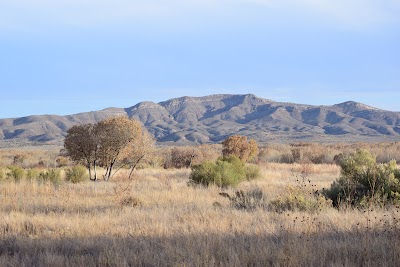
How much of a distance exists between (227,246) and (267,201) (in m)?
5.33

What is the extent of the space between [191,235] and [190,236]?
4.0 inches

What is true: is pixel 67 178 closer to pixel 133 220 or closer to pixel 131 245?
pixel 133 220

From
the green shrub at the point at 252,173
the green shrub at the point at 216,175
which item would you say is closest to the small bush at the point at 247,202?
the green shrub at the point at 216,175

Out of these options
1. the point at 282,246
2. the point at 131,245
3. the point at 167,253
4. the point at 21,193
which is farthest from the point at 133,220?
the point at 21,193

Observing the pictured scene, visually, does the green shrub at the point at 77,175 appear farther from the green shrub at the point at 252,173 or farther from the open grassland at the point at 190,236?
the open grassland at the point at 190,236

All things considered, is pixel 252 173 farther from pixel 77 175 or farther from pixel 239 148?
pixel 239 148

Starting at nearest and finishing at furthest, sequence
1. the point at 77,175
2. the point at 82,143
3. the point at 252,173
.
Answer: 1. the point at 77,175
2. the point at 82,143
3. the point at 252,173

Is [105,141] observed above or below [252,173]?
above

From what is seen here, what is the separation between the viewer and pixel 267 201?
1232 cm

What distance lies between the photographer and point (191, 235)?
812cm

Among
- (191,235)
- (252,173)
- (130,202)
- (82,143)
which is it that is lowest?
(252,173)

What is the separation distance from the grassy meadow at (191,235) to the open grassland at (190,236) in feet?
0.05

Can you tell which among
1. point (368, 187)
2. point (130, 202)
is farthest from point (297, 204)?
point (130, 202)

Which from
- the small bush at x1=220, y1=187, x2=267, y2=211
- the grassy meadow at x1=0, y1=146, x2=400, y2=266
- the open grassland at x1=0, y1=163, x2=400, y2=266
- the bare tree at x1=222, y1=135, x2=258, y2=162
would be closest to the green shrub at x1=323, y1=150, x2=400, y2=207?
the grassy meadow at x1=0, y1=146, x2=400, y2=266
